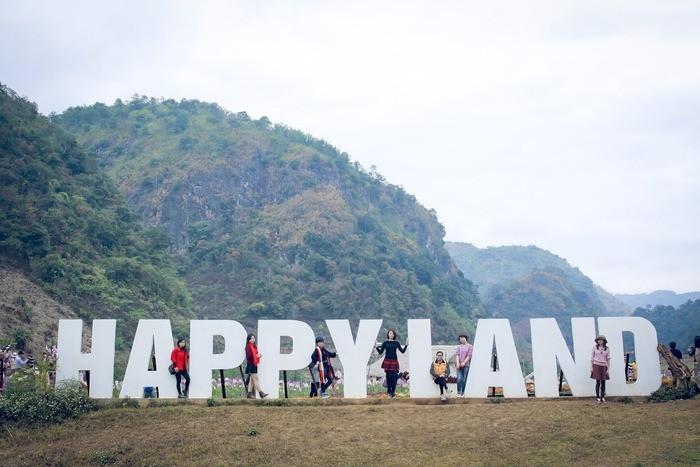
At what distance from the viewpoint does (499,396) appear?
68.7 ft

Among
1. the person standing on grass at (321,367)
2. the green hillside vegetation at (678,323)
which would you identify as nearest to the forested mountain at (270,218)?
the green hillside vegetation at (678,323)

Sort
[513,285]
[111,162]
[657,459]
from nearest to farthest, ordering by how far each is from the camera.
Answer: [657,459], [111,162], [513,285]

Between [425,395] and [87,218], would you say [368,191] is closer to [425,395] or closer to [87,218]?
[87,218]

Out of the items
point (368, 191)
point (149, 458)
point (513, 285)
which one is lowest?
point (149, 458)

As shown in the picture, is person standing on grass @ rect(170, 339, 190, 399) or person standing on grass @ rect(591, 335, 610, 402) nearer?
person standing on grass @ rect(591, 335, 610, 402)

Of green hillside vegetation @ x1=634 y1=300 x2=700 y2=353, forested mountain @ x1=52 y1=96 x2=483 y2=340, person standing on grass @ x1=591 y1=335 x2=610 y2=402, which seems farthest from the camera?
green hillside vegetation @ x1=634 y1=300 x2=700 y2=353

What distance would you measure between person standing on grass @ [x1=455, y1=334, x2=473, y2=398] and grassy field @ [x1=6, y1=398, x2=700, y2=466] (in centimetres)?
87

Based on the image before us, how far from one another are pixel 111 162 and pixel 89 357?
88.4 metres

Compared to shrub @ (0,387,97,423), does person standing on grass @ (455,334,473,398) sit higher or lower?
higher

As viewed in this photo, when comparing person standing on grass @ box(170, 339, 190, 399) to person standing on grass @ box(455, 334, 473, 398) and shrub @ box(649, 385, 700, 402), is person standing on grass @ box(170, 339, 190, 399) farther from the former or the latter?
shrub @ box(649, 385, 700, 402)

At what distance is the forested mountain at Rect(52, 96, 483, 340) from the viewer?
77.7m

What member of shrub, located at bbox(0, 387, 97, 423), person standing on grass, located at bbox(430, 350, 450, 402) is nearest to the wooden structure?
person standing on grass, located at bbox(430, 350, 450, 402)

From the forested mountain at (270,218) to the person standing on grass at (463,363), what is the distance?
52.1 metres

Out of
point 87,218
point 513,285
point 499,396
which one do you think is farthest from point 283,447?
point 513,285
